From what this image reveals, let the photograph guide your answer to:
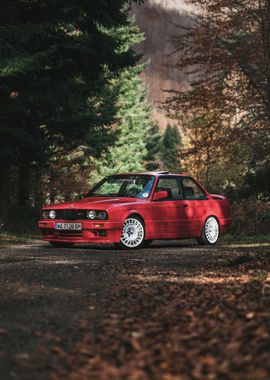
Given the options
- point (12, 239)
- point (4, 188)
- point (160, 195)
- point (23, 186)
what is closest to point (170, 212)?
point (160, 195)

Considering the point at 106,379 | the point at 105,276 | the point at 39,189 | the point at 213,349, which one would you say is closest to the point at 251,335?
the point at 213,349

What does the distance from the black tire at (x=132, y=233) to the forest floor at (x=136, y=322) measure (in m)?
3.67

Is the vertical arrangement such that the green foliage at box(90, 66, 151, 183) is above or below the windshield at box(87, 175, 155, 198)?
above

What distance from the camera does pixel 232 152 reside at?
63.1ft

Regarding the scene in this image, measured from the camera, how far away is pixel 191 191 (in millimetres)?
14492

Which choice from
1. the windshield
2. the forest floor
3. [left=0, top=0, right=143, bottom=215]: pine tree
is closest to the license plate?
the windshield

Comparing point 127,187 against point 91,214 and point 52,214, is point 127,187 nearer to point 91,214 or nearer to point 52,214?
point 91,214

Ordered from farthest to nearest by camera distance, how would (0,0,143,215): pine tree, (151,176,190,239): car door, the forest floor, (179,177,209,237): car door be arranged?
(0,0,143,215): pine tree, (179,177,209,237): car door, (151,176,190,239): car door, the forest floor

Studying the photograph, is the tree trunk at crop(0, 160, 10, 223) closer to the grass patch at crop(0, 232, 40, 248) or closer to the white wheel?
the grass patch at crop(0, 232, 40, 248)

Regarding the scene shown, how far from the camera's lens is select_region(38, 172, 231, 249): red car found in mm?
12516

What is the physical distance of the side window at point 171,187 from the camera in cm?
1387

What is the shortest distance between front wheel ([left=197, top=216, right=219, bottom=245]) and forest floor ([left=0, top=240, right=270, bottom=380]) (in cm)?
554

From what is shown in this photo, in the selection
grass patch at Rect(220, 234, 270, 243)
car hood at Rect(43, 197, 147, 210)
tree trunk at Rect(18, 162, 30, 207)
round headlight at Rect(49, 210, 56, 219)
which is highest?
tree trunk at Rect(18, 162, 30, 207)

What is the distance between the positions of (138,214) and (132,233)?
39cm
